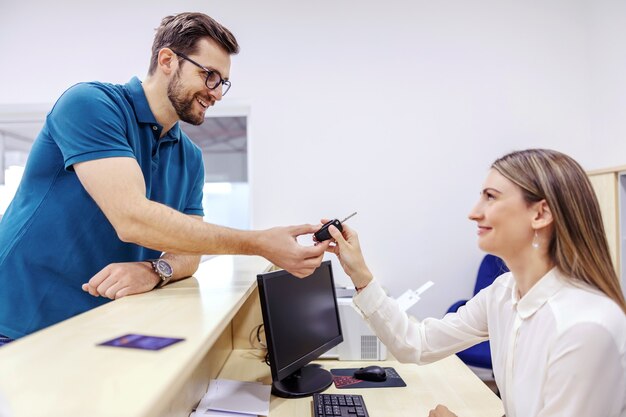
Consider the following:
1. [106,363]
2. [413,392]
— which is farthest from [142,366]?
[413,392]

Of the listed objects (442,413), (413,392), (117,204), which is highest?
(117,204)

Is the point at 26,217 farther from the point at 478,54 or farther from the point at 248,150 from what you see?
the point at 478,54

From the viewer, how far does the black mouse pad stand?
162cm

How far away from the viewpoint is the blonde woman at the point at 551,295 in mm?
893

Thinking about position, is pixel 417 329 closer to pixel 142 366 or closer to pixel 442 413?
pixel 442 413

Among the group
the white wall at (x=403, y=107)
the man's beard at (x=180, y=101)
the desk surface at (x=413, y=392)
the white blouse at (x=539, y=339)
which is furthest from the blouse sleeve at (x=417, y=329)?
the white wall at (x=403, y=107)

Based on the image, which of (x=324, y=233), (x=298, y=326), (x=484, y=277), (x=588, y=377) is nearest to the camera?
(x=588, y=377)

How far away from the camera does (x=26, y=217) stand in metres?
1.22

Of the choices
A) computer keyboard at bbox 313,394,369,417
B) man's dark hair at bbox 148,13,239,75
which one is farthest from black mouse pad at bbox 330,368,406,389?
man's dark hair at bbox 148,13,239,75

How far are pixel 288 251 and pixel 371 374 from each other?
0.81 meters

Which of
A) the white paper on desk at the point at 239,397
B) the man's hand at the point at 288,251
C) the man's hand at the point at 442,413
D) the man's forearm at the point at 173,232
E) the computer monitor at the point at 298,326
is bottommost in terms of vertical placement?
the white paper on desk at the point at 239,397

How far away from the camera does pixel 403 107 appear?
310 centimetres

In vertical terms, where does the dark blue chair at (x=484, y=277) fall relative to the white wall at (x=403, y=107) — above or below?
below

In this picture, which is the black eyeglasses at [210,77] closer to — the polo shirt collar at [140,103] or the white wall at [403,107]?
the polo shirt collar at [140,103]
